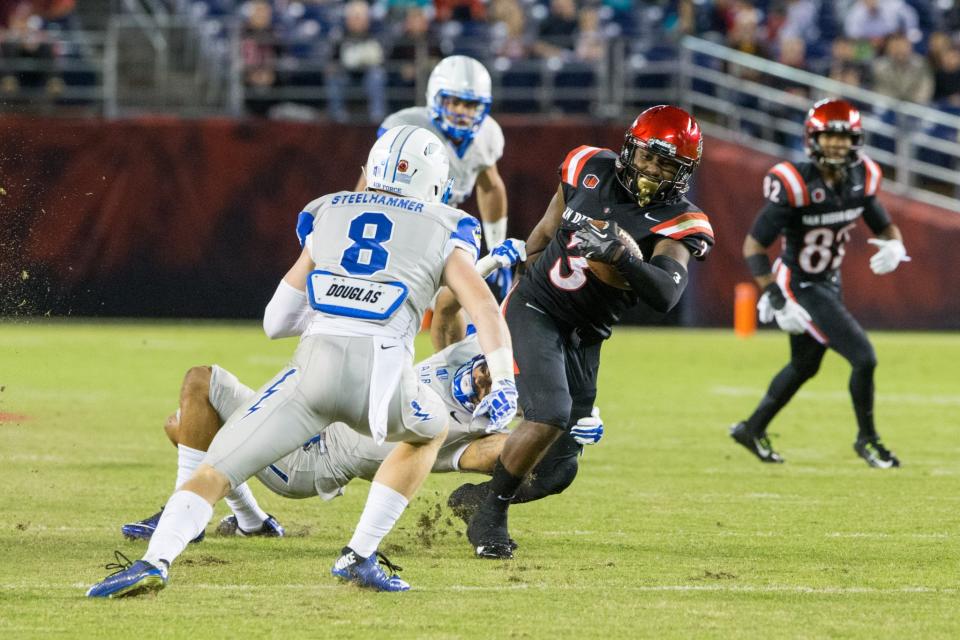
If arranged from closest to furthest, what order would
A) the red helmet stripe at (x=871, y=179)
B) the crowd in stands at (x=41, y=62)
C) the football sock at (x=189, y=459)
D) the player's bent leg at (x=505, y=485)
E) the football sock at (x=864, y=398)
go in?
A: 1. the football sock at (x=189, y=459)
2. the player's bent leg at (x=505, y=485)
3. the football sock at (x=864, y=398)
4. the red helmet stripe at (x=871, y=179)
5. the crowd in stands at (x=41, y=62)

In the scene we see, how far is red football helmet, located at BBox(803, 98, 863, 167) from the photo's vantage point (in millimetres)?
7598

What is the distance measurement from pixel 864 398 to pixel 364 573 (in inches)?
152

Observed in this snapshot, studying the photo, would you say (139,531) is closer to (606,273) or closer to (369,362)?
(369,362)

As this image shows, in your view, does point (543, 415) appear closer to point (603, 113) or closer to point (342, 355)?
point (342, 355)

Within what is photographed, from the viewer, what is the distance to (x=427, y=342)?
13.6m

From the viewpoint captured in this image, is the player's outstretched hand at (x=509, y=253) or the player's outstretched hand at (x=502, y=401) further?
the player's outstretched hand at (x=509, y=253)

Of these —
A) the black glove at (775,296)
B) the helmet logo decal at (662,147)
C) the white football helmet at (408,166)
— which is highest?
the white football helmet at (408,166)

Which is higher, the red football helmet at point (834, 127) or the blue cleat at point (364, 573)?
the red football helmet at point (834, 127)

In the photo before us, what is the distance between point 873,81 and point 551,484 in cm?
1100

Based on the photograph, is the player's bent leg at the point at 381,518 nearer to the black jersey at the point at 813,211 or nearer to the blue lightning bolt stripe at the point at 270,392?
the blue lightning bolt stripe at the point at 270,392

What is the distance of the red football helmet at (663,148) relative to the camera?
208 inches

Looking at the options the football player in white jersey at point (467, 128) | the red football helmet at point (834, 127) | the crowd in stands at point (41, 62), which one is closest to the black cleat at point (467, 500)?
the football player in white jersey at point (467, 128)

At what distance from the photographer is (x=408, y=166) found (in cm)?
454

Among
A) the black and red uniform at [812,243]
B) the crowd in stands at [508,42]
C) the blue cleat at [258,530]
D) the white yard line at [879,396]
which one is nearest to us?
the blue cleat at [258,530]
